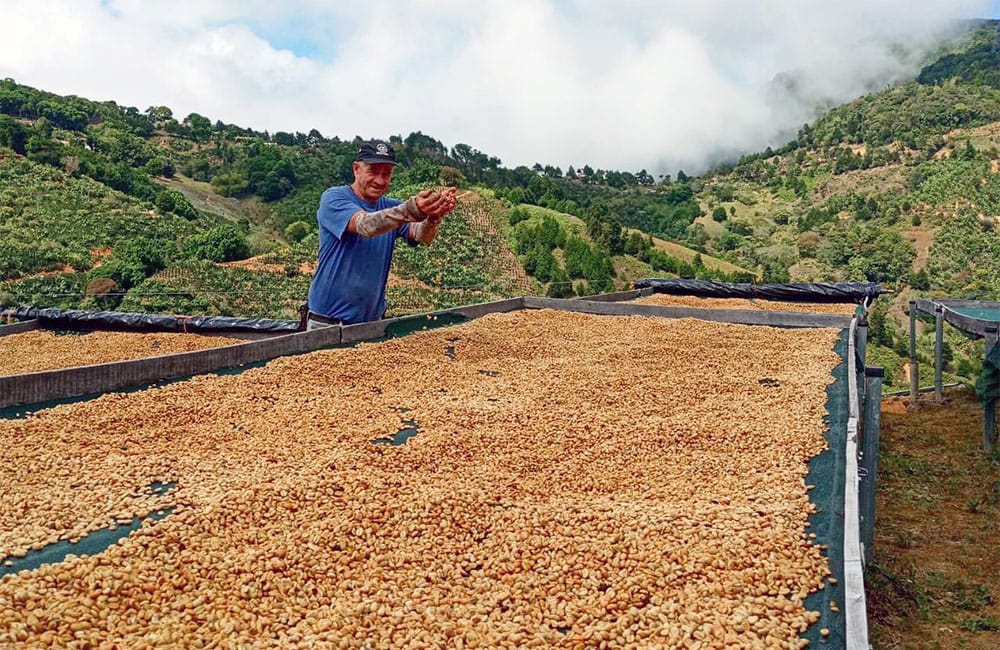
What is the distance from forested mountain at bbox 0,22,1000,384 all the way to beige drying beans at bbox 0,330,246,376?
532cm

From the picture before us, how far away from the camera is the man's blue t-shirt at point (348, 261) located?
5.32 metres

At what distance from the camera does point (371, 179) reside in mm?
5438

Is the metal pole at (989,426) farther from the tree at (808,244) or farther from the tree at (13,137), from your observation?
the tree at (13,137)

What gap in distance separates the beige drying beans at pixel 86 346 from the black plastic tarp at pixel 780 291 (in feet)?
23.2

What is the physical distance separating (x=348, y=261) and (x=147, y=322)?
4.44m

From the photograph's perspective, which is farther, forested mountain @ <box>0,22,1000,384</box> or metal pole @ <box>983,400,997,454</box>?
forested mountain @ <box>0,22,1000,384</box>

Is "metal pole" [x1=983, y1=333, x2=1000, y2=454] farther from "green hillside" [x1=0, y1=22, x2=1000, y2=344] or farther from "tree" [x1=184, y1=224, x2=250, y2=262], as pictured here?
"tree" [x1=184, y1=224, x2=250, y2=262]

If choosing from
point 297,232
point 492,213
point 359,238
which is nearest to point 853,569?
point 359,238

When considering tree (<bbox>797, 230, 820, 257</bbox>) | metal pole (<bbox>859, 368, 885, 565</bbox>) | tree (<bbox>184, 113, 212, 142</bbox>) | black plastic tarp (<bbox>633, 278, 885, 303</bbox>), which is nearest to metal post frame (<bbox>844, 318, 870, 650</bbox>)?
metal pole (<bbox>859, 368, 885, 565</bbox>)

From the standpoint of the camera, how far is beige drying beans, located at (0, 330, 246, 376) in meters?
7.09

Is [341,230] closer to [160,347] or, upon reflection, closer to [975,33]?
[160,347]

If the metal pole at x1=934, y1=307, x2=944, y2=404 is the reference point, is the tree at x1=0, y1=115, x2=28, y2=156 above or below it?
above

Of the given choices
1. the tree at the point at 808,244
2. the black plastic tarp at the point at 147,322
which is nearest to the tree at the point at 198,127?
the tree at the point at 808,244

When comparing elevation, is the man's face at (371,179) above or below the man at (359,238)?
above
